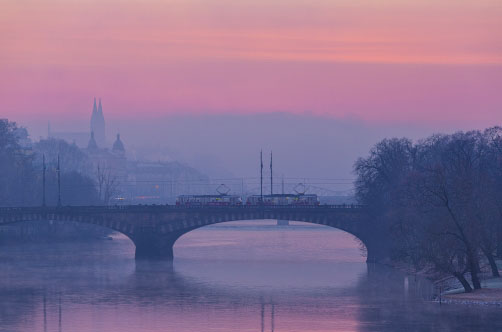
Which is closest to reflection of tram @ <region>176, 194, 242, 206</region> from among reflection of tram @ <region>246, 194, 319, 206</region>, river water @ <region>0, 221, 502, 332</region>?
reflection of tram @ <region>246, 194, 319, 206</region>

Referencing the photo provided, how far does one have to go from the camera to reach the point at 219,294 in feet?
305

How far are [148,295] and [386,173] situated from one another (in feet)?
119

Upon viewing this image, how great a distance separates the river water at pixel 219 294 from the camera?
74.5 meters

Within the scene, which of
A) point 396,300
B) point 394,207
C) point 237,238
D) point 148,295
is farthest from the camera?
point 237,238

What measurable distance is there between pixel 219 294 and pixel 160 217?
1525 inches

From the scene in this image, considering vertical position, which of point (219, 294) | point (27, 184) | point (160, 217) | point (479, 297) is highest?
point (27, 184)

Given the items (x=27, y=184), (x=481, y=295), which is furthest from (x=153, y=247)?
(x=481, y=295)

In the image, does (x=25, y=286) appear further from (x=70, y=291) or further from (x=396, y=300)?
(x=396, y=300)

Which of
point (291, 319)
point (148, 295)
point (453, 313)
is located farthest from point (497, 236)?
point (148, 295)

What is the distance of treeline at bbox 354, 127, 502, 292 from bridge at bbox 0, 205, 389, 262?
7589 millimetres

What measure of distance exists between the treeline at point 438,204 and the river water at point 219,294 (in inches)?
141

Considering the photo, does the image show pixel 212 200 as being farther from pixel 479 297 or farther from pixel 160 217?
pixel 479 297

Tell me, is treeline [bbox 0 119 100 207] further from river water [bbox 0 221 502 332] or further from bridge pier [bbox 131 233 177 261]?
bridge pier [bbox 131 233 177 261]

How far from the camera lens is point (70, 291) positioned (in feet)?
314
